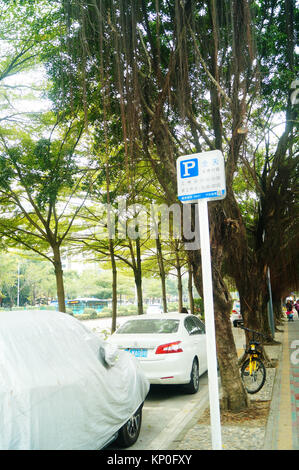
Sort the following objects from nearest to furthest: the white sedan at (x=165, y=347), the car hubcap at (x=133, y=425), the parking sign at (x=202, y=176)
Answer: the parking sign at (x=202, y=176), the car hubcap at (x=133, y=425), the white sedan at (x=165, y=347)

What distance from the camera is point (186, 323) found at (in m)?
8.71

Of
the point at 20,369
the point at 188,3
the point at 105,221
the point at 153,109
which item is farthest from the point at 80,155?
the point at 20,369

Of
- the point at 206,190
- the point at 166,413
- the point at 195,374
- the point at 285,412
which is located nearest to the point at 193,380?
the point at 195,374

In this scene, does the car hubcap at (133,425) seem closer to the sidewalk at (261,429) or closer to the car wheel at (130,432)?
the car wheel at (130,432)

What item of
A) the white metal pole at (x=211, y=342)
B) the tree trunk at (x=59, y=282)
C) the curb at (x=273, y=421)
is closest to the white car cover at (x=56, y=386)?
the white metal pole at (x=211, y=342)

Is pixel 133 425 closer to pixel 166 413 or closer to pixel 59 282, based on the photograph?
pixel 166 413

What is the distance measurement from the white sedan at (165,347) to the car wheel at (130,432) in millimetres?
1875

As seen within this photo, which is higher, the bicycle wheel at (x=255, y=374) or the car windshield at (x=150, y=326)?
the car windshield at (x=150, y=326)

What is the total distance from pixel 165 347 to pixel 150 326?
930mm

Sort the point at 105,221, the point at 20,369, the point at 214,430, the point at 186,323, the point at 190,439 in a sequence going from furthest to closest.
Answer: the point at 105,221 < the point at 186,323 < the point at 190,439 < the point at 214,430 < the point at 20,369

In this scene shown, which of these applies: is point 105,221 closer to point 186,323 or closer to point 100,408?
point 186,323

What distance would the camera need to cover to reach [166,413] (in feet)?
21.6

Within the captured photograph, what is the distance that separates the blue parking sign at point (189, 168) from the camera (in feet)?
12.9
